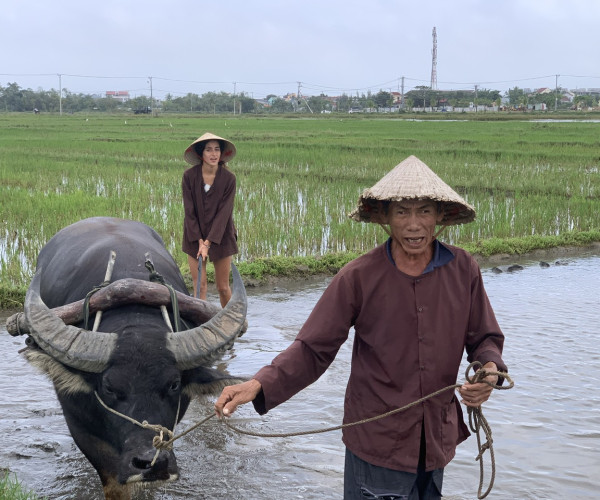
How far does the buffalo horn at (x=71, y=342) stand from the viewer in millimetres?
2652

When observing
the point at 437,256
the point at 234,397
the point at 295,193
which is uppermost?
the point at 437,256

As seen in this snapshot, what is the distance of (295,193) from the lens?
11.4 meters

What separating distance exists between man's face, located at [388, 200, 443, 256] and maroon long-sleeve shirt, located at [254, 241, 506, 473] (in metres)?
0.07

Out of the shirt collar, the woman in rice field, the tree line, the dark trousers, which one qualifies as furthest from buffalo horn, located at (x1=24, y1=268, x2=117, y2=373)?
the tree line

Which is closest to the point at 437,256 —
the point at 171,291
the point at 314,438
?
the point at 171,291

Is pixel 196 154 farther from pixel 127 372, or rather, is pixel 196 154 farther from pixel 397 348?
pixel 397 348

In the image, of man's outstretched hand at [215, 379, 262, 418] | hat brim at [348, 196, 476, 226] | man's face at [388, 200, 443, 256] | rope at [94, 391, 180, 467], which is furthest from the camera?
rope at [94, 391, 180, 467]

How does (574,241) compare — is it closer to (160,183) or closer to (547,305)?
(547,305)

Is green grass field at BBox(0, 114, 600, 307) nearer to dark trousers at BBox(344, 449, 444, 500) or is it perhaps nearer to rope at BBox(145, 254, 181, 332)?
rope at BBox(145, 254, 181, 332)

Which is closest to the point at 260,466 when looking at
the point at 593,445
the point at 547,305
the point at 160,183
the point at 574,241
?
the point at 593,445

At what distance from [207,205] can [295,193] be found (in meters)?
6.47

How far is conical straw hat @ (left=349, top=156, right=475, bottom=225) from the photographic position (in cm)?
213

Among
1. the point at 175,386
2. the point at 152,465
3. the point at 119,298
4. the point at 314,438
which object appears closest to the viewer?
the point at 152,465

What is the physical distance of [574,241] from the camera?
9023mm
